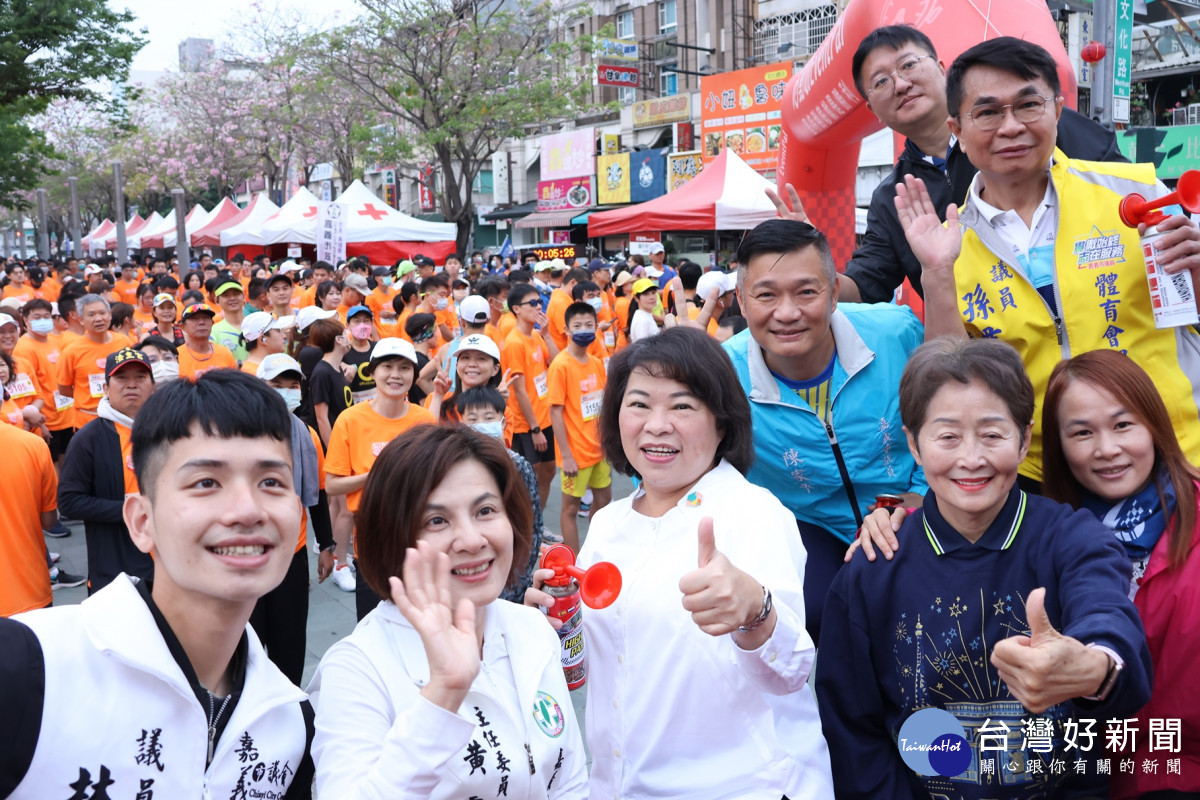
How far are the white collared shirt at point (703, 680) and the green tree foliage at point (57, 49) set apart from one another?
53.4ft

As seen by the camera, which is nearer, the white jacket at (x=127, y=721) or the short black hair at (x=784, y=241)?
the white jacket at (x=127, y=721)

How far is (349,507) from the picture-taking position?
5.17 m

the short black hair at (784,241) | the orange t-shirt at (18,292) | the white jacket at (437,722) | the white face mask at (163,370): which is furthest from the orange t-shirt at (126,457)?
the orange t-shirt at (18,292)

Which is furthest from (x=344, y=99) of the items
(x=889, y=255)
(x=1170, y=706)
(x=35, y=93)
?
(x=1170, y=706)

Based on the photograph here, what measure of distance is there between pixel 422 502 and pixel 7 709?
0.76 m

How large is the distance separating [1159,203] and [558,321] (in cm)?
715

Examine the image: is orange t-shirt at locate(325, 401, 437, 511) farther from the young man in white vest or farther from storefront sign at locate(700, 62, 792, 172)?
storefront sign at locate(700, 62, 792, 172)

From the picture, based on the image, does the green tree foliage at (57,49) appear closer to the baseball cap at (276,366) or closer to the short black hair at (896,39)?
the baseball cap at (276,366)

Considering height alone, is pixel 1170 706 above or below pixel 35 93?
below

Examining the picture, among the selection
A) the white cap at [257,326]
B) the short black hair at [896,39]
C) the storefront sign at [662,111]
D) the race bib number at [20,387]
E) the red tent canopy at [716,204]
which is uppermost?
the storefront sign at [662,111]

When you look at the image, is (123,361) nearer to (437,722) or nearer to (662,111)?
(437,722)

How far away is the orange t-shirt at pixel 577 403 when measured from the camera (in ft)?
21.9

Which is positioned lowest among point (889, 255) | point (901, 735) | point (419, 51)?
point (901, 735)

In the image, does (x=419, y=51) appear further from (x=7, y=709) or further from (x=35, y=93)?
(x=7, y=709)
